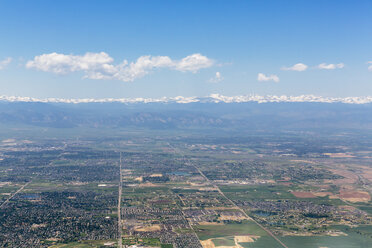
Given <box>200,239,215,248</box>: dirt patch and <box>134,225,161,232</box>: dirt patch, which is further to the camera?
<box>134,225,161,232</box>: dirt patch

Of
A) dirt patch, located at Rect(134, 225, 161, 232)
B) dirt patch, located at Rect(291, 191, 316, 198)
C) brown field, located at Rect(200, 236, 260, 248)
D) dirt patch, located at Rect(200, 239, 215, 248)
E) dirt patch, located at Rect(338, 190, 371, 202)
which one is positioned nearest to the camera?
dirt patch, located at Rect(200, 239, 215, 248)

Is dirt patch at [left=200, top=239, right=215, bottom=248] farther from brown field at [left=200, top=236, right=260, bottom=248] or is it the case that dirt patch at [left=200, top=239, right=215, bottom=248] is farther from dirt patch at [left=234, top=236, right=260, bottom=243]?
dirt patch at [left=234, top=236, right=260, bottom=243]

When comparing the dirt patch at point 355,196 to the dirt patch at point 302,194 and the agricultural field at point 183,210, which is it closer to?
the agricultural field at point 183,210

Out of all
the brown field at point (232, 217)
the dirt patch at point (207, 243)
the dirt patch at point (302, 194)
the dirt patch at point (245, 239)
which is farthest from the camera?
the dirt patch at point (302, 194)

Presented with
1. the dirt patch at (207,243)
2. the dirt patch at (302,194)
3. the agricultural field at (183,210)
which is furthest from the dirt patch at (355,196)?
the dirt patch at (207,243)

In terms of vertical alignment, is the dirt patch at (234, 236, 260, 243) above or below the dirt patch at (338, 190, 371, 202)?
below

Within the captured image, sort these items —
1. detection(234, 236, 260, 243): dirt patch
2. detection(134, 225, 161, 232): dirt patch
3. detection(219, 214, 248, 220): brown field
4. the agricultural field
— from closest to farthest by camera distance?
detection(234, 236, 260, 243): dirt patch → the agricultural field → detection(134, 225, 161, 232): dirt patch → detection(219, 214, 248, 220): brown field

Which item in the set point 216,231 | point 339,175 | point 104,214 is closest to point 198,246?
point 216,231

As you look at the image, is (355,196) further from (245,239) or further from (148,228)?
(148,228)

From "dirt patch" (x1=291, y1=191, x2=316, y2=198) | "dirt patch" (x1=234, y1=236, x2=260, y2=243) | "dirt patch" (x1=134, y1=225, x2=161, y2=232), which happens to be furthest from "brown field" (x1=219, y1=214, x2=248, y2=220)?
"dirt patch" (x1=291, y1=191, x2=316, y2=198)

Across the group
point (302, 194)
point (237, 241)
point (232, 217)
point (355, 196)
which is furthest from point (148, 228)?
point (355, 196)

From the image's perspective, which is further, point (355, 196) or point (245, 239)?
point (355, 196)

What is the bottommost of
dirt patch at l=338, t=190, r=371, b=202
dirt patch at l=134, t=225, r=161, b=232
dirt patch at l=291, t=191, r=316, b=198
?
dirt patch at l=291, t=191, r=316, b=198
